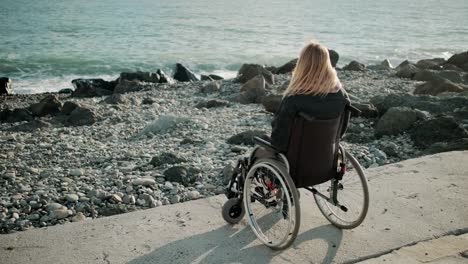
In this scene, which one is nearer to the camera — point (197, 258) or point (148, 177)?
point (197, 258)

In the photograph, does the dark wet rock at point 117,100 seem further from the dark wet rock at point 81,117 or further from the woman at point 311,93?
the woman at point 311,93

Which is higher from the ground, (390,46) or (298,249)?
(298,249)

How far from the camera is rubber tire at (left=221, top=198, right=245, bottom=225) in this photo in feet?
13.0

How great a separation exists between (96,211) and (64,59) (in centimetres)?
2181

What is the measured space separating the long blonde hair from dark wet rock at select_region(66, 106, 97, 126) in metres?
7.53

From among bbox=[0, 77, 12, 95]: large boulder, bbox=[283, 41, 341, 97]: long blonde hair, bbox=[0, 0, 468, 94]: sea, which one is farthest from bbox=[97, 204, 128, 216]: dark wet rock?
bbox=[0, 0, 468, 94]: sea

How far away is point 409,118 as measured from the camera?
7723mm

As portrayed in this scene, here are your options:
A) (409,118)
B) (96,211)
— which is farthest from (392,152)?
(96,211)

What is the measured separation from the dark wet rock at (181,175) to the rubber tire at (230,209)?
1.86m

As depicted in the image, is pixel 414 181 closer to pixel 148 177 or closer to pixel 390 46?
pixel 148 177

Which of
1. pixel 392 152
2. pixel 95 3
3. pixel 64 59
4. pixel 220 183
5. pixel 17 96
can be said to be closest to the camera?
pixel 220 183

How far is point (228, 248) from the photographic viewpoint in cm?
364

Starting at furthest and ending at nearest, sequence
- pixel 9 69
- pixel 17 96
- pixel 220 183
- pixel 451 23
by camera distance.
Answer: pixel 451 23 < pixel 9 69 < pixel 17 96 < pixel 220 183

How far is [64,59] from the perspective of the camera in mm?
24984
